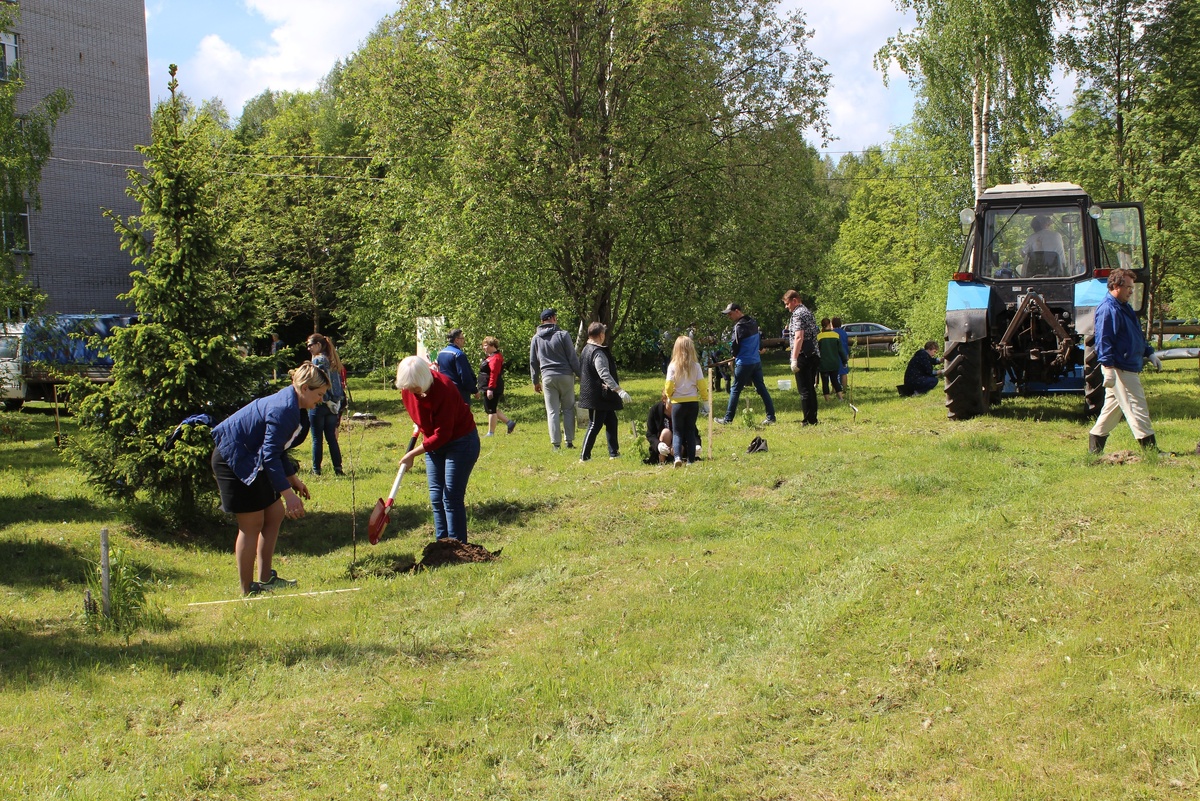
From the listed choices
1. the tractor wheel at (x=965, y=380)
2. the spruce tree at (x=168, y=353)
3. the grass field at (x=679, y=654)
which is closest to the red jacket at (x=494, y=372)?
the spruce tree at (x=168, y=353)

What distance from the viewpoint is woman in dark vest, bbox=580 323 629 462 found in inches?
486

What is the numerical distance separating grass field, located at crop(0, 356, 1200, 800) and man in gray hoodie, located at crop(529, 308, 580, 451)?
13.2 ft

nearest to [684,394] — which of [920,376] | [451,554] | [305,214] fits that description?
[451,554]

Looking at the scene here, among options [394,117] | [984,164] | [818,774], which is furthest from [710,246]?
[818,774]

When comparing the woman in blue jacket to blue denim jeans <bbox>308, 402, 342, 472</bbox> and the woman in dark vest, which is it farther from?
blue denim jeans <bbox>308, 402, 342, 472</bbox>

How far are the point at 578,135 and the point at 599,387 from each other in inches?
371

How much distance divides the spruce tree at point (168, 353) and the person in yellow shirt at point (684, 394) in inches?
180

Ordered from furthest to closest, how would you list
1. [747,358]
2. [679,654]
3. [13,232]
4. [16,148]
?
[16,148] < [13,232] < [747,358] < [679,654]

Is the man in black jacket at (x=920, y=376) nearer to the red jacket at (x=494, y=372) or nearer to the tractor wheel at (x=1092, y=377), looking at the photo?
the tractor wheel at (x=1092, y=377)

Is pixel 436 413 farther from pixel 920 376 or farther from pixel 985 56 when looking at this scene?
pixel 985 56

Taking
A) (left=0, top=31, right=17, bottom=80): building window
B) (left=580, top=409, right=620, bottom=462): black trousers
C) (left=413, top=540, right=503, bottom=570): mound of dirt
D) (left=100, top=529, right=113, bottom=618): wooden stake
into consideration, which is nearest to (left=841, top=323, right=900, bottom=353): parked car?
(left=0, top=31, right=17, bottom=80): building window

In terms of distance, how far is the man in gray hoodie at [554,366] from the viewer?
13977mm

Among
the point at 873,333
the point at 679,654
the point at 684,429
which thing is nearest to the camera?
the point at 679,654

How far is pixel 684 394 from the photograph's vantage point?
11414 mm
